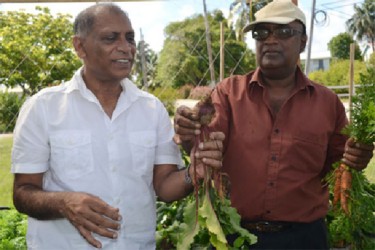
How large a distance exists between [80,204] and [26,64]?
2168 cm

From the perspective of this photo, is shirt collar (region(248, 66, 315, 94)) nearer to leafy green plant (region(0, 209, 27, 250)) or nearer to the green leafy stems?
the green leafy stems

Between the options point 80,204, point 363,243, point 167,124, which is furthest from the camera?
point 363,243

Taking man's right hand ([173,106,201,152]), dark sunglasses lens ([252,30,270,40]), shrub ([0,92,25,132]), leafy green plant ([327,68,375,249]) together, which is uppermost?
dark sunglasses lens ([252,30,270,40])

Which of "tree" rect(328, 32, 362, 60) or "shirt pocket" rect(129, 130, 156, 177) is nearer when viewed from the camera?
"shirt pocket" rect(129, 130, 156, 177)

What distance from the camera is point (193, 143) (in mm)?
2336

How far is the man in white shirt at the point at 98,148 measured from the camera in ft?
7.55

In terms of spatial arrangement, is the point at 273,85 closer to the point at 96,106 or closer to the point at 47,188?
the point at 96,106

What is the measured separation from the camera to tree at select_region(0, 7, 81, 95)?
2231cm

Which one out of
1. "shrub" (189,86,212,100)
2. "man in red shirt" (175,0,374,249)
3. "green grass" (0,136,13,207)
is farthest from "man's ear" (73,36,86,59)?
"green grass" (0,136,13,207)

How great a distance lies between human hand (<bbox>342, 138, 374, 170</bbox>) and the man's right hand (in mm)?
951

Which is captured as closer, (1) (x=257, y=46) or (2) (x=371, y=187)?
(1) (x=257, y=46)

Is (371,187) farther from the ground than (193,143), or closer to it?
closer to it

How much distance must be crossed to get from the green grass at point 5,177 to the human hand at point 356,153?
523 centimetres

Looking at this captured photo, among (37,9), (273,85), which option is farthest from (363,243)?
(37,9)
